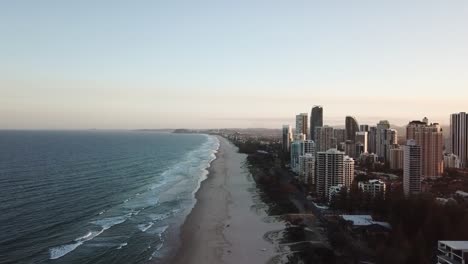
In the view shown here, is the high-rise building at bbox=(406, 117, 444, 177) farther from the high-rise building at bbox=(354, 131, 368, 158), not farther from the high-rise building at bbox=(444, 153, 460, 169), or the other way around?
the high-rise building at bbox=(354, 131, 368, 158)

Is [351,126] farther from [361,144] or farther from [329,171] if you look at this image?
[329,171]

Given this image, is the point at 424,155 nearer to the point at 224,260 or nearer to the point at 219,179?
the point at 219,179

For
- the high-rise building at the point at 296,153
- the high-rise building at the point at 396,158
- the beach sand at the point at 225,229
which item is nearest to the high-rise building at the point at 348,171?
the beach sand at the point at 225,229

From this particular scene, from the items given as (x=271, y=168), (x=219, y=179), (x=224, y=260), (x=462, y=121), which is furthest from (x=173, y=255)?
(x=462, y=121)

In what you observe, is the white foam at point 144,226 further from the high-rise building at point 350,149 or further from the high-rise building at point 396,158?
the high-rise building at point 350,149

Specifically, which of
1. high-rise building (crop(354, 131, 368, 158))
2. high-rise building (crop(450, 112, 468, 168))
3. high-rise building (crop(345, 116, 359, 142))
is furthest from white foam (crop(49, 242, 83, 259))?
high-rise building (crop(345, 116, 359, 142))

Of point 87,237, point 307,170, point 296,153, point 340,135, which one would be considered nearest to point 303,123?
point 340,135
